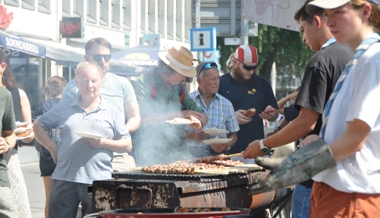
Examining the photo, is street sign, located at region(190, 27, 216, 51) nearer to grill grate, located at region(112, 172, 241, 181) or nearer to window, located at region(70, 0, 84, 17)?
window, located at region(70, 0, 84, 17)

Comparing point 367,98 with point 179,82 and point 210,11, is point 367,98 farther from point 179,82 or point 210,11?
point 210,11

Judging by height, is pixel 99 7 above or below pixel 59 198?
above

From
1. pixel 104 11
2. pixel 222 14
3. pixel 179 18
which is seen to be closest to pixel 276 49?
pixel 179 18

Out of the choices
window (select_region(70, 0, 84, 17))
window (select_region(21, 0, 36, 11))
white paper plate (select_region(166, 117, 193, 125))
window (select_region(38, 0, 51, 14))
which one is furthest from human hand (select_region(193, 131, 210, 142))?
window (select_region(70, 0, 84, 17))

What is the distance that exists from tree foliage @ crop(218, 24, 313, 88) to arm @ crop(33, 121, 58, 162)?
1310 inches

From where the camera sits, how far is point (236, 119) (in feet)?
30.0

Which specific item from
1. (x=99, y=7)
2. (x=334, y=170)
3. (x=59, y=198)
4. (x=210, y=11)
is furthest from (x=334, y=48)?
(x=99, y=7)

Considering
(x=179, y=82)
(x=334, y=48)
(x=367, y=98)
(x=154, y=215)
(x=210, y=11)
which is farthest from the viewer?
(x=210, y=11)

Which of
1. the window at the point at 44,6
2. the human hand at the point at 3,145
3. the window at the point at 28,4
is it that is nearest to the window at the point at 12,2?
the window at the point at 28,4

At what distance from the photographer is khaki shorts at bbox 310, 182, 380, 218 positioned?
13.5ft

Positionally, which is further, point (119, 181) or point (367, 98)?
point (119, 181)

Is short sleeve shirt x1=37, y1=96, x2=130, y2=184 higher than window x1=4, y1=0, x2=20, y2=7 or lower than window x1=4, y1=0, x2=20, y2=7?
lower

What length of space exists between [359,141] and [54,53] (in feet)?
76.9

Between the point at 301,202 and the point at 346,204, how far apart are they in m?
1.75
